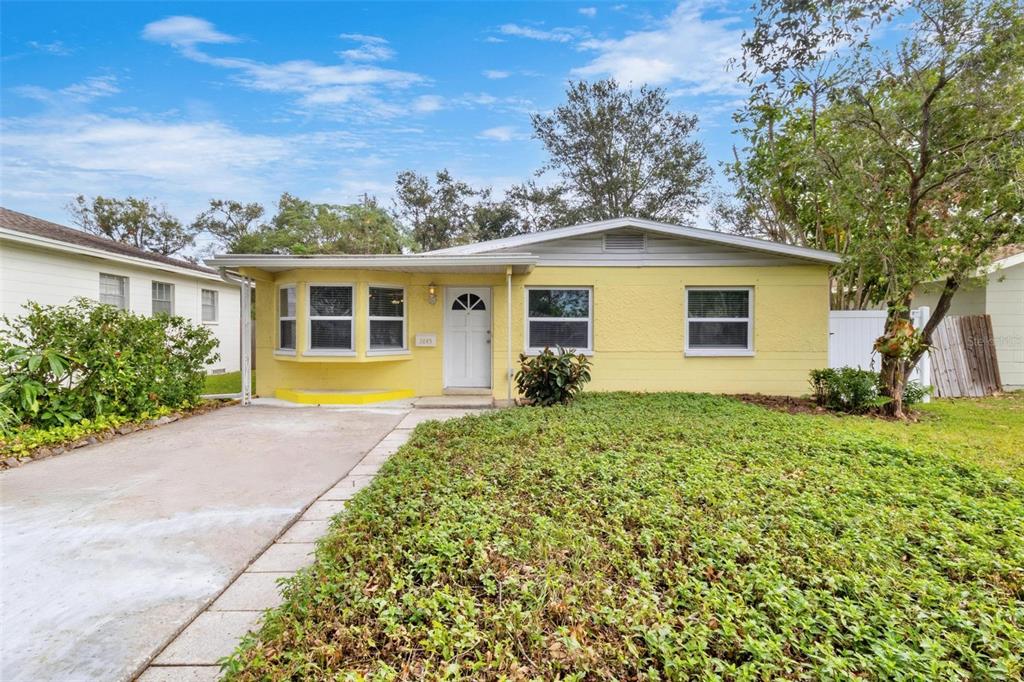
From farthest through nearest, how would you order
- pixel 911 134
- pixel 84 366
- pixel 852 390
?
pixel 852 390 → pixel 911 134 → pixel 84 366

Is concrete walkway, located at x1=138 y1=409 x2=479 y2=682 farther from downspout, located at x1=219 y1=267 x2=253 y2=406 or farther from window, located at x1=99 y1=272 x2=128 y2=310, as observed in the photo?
window, located at x1=99 y1=272 x2=128 y2=310

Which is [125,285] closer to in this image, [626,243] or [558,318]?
[558,318]

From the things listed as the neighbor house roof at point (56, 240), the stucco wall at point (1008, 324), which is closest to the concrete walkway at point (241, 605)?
the neighbor house roof at point (56, 240)

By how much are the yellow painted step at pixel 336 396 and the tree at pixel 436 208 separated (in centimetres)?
1524

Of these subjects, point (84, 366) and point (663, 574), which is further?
point (84, 366)

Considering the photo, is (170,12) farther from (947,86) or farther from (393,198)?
(393,198)

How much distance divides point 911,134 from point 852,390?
3.77m

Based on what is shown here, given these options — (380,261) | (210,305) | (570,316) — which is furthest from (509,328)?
(210,305)

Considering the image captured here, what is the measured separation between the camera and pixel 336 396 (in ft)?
27.7

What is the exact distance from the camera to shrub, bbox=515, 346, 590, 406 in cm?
739

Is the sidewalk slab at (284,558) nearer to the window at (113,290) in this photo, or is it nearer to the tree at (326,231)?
the window at (113,290)

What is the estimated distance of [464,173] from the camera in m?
22.9

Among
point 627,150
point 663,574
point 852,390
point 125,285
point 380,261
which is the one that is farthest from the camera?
point 627,150

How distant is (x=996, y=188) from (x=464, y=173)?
19.7 m
